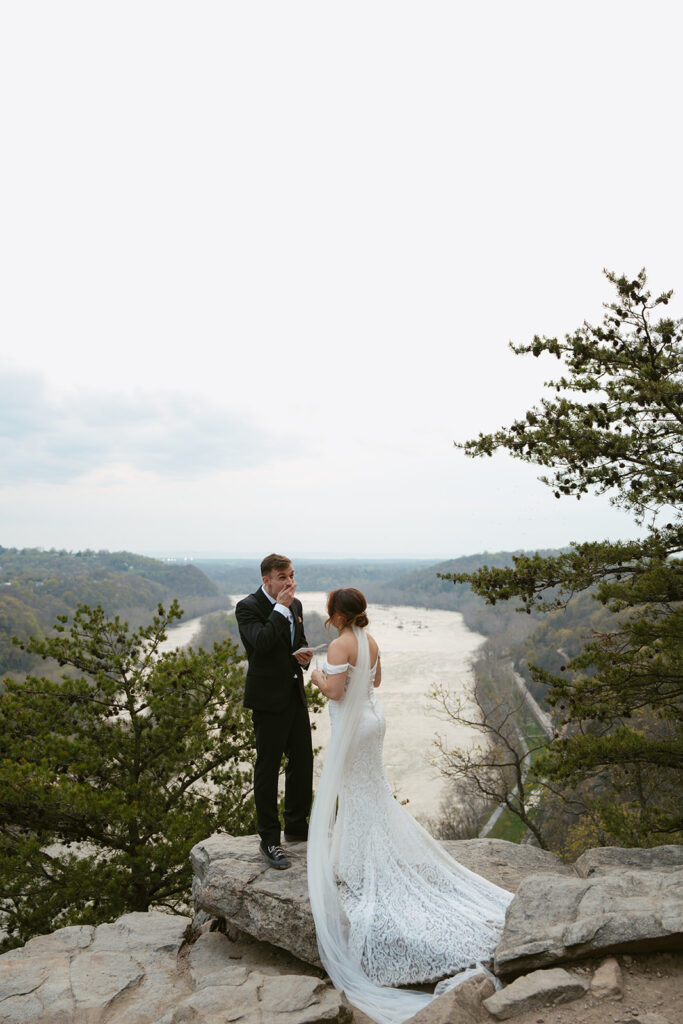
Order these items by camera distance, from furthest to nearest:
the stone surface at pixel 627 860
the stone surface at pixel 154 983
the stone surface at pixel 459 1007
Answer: the stone surface at pixel 627 860, the stone surface at pixel 154 983, the stone surface at pixel 459 1007

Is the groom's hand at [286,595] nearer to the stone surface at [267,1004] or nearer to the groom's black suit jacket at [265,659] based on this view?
the groom's black suit jacket at [265,659]

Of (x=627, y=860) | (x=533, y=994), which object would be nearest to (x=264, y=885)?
(x=533, y=994)

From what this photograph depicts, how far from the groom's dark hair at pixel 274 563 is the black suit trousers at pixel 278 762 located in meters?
0.89

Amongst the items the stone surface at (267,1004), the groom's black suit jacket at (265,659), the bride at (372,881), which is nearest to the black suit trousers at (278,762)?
the groom's black suit jacket at (265,659)

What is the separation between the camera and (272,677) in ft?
14.0

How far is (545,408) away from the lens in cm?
777

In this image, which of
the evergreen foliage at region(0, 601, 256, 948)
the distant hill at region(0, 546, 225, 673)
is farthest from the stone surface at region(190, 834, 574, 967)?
the distant hill at region(0, 546, 225, 673)

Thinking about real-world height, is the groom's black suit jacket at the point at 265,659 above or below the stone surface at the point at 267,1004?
above

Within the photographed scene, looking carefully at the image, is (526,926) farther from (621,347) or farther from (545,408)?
(621,347)

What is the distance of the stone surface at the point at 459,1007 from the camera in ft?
9.52

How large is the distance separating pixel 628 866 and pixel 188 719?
6520 millimetres

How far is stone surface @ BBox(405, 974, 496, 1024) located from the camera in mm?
2903

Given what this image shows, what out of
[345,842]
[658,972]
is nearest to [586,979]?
[658,972]

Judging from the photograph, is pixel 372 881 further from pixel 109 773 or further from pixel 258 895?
pixel 109 773
